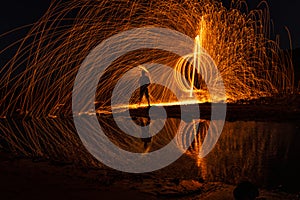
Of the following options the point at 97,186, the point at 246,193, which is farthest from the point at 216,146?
the point at 246,193

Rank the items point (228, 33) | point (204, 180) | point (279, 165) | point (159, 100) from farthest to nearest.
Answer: point (159, 100), point (228, 33), point (279, 165), point (204, 180)

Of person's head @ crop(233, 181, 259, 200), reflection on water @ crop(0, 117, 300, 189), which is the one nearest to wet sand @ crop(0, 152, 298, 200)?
person's head @ crop(233, 181, 259, 200)

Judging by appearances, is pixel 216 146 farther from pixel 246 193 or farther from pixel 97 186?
pixel 246 193

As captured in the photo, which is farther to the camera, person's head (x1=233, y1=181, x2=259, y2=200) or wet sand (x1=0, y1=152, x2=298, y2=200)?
wet sand (x1=0, y1=152, x2=298, y2=200)

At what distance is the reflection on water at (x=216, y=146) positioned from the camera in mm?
5852

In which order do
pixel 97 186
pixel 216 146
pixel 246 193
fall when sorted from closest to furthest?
1. pixel 246 193
2. pixel 97 186
3. pixel 216 146

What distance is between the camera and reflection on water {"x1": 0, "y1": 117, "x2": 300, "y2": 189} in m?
5.85

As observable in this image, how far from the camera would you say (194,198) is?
15.1 feet

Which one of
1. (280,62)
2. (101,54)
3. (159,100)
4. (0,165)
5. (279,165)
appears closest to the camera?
(279,165)

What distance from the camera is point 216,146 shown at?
8.20 metres

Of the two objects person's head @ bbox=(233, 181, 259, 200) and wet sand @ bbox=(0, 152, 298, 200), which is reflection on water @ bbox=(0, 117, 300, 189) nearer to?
wet sand @ bbox=(0, 152, 298, 200)

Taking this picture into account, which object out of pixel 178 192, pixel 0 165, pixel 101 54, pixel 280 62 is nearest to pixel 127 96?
pixel 101 54

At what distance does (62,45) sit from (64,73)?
1.32m

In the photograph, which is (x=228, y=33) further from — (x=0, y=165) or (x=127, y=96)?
(x=0, y=165)
